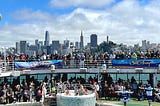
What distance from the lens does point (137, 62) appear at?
1280 inches

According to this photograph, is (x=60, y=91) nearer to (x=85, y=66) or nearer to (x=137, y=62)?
(x=85, y=66)

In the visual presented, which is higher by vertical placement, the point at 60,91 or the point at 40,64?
the point at 40,64

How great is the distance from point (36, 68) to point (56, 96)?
8190 mm

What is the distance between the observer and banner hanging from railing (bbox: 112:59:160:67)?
32031mm

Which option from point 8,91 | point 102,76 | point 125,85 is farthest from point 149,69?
point 8,91

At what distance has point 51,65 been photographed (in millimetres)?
32875

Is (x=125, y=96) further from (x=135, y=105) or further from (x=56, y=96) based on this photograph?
(x=56, y=96)

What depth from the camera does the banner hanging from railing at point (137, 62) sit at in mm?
32031

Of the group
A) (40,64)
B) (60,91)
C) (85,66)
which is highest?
(40,64)

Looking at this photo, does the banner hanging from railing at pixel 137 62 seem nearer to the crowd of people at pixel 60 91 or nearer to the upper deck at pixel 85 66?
the upper deck at pixel 85 66

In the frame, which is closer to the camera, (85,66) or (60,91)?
(60,91)

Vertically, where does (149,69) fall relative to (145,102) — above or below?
above

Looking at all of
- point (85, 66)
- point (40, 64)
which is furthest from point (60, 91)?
point (40, 64)

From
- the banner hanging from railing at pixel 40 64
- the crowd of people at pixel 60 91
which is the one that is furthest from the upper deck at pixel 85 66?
the crowd of people at pixel 60 91
